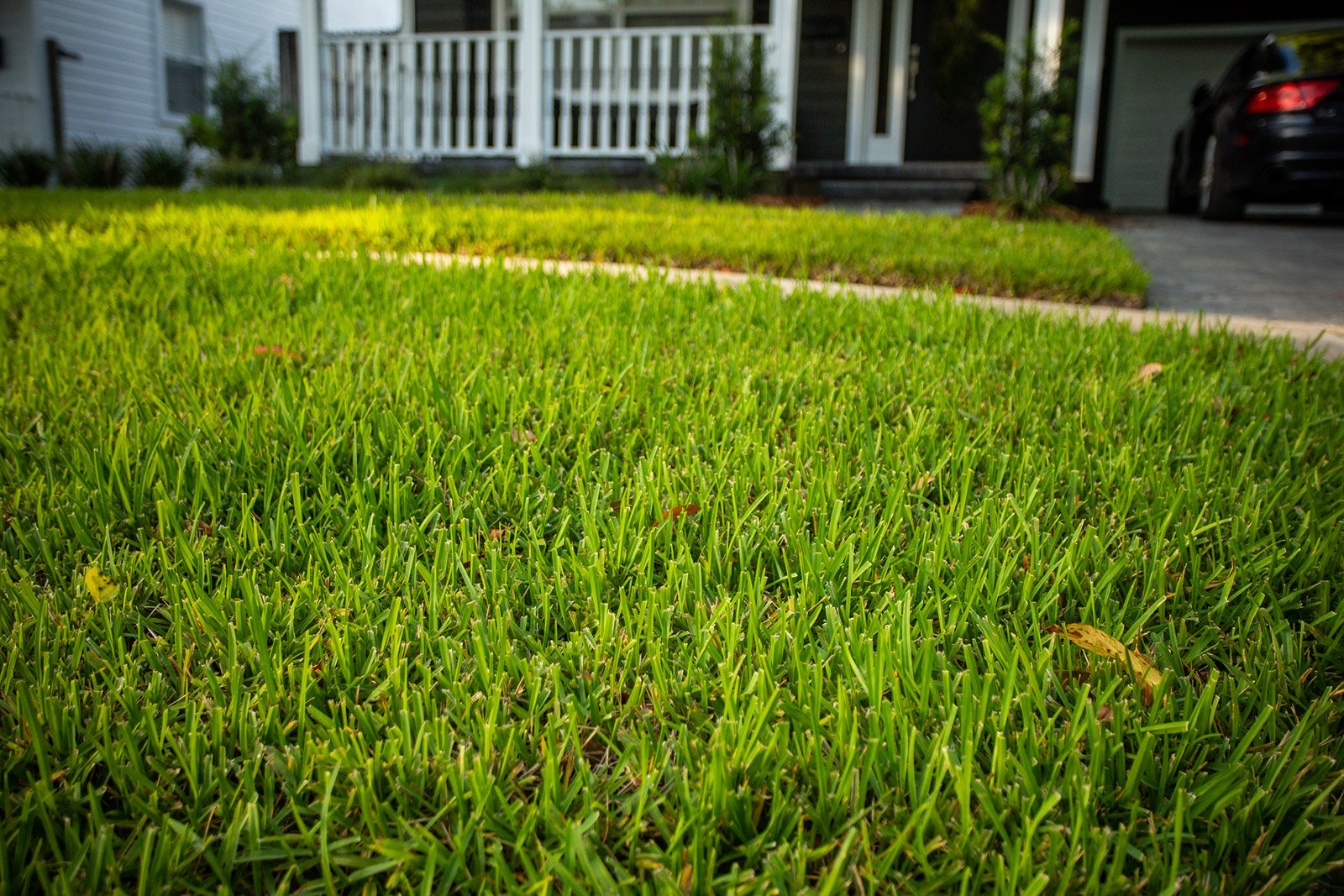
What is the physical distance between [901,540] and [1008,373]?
120 cm

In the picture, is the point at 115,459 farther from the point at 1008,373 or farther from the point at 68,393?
the point at 1008,373

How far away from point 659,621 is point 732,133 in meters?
8.09

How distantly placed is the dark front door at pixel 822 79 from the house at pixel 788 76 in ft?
0.07

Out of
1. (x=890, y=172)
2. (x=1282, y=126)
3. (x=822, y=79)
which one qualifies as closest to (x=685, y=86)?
(x=890, y=172)

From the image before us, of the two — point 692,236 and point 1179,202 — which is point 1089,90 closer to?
point 1179,202

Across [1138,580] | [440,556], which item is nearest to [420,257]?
[440,556]

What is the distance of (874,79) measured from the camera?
12.5 metres

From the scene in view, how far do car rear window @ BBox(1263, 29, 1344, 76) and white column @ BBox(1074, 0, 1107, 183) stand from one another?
1.50 meters

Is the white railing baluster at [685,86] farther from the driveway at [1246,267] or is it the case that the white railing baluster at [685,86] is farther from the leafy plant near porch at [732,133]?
the driveway at [1246,267]

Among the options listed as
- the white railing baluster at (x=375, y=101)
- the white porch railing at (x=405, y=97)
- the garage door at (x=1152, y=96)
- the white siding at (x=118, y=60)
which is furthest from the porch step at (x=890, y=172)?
the white siding at (x=118, y=60)

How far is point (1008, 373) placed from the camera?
8.70ft

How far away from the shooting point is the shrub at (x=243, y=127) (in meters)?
10.1

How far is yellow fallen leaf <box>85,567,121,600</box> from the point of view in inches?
56.3

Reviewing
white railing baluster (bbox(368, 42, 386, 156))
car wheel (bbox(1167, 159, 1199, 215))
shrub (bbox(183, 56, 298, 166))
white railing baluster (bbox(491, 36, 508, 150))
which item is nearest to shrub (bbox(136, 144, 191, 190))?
shrub (bbox(183, 56, 298, 166))
